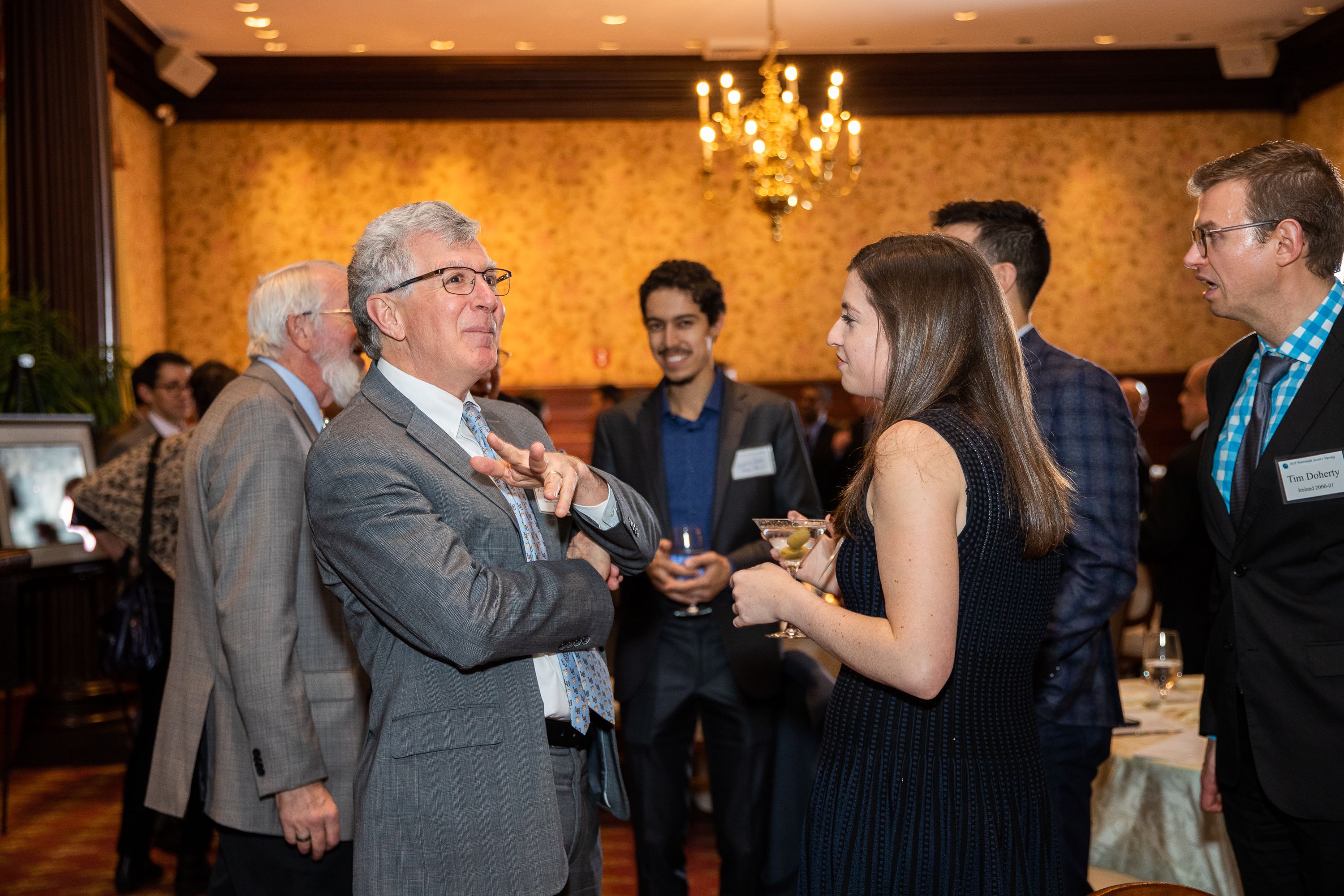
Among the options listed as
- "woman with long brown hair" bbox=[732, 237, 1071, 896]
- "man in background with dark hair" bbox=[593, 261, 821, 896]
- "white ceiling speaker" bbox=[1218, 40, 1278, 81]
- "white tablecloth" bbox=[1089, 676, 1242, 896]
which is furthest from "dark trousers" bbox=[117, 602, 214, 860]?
"white ceiling speaker" bbox=[1218, 40, 1278, 81]

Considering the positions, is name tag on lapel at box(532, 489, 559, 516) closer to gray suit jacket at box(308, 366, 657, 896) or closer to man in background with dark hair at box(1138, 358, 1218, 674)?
gray suit jacket at box(308, 366, 657, 896)

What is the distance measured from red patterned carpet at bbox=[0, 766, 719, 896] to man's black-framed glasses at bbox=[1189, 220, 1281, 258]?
231 centimetres

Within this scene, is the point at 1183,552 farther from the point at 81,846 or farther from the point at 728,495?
the point at 81,846

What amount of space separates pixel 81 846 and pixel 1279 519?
14.2ft

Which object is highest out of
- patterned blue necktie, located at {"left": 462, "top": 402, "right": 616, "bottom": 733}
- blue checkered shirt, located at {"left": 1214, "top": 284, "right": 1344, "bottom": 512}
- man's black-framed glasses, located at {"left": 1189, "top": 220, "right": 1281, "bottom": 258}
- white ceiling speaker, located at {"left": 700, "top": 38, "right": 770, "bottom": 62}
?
white ceiling speaker, located at {"left": 700, "top": 38, "right": 770, "bottom": 62}

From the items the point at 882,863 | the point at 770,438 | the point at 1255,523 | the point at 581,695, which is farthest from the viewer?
the point at 770,438

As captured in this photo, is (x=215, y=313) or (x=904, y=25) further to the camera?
(x=215, y=313)

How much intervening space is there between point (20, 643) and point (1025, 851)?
5.46 m

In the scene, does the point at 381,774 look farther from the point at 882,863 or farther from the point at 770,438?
the point at 770,438

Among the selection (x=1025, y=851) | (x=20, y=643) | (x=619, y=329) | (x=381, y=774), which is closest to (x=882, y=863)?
(x=1025, y=851)

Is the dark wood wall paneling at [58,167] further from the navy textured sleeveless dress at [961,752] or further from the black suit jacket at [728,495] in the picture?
the navy textured sleeveless dress at [961,752]

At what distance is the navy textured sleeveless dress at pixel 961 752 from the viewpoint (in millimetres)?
1479

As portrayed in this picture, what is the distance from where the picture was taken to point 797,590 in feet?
5.02

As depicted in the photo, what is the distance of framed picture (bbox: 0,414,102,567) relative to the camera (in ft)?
15.0
